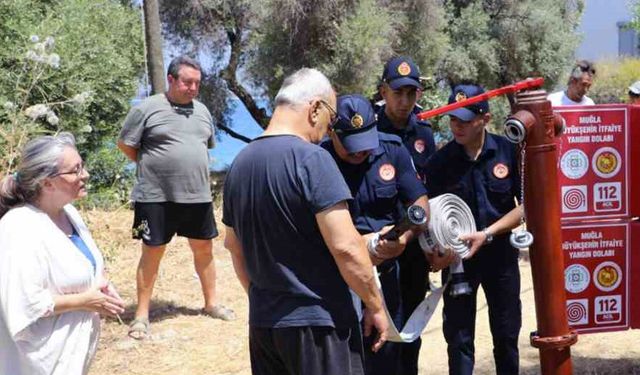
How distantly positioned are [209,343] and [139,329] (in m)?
0.52

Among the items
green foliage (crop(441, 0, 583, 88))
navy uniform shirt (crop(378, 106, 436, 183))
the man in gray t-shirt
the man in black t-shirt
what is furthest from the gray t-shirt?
green foliage (crop(441, 0, 583, 88))

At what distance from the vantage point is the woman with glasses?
3045 mm

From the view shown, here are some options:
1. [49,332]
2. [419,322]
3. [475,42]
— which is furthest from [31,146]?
[475,42]

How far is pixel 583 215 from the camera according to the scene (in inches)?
176

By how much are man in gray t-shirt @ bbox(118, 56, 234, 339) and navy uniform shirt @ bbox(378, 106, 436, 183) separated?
191 cm

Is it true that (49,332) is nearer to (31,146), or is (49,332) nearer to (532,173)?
(31,146)

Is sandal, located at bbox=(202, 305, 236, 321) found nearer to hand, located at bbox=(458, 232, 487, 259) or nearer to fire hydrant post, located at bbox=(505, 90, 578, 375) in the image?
hand, located at bbox=(458, 232, 487, 259)

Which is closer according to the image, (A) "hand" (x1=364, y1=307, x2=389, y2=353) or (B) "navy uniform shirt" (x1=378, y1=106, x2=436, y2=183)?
(A) "hand" (x1=364, y1=307, x2=389, y2=353)

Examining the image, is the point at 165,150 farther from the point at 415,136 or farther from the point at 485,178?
the point at 485,178

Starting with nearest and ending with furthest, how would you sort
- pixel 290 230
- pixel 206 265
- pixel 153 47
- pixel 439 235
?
pixel 290 230
pixel 439 235
pixel 206 265
pixel 153 47

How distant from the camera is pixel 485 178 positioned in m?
4.07

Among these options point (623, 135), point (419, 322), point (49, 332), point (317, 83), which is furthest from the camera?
point (623, 135)

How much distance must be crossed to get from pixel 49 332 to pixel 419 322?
5.23 ft

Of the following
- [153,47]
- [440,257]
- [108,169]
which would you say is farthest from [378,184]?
[108,169]
